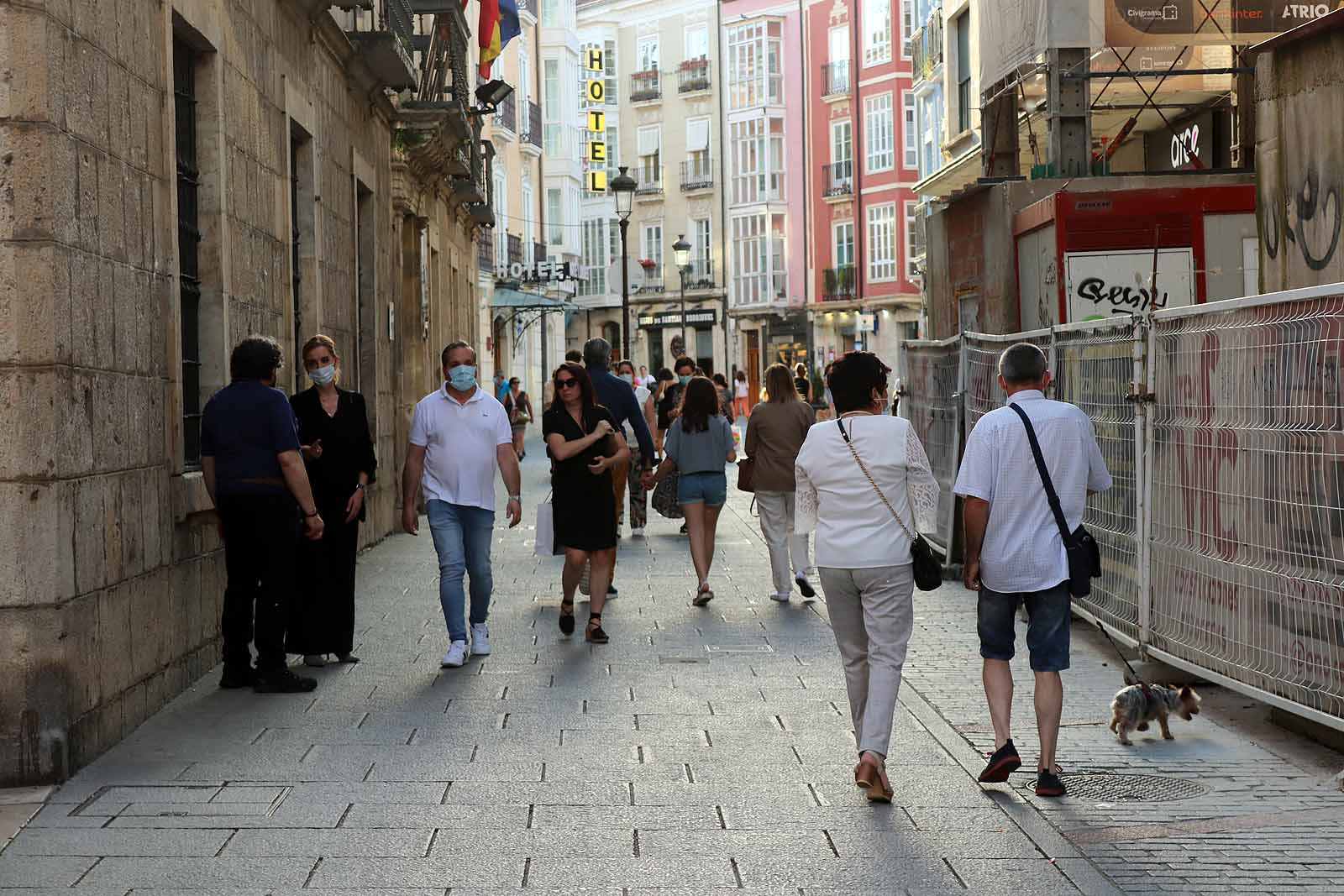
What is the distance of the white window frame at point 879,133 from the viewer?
59188 millimetres

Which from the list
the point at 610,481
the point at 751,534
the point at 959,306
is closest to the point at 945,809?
the point at 610,481

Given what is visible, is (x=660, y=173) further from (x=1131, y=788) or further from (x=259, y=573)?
(x=1131, y=788)

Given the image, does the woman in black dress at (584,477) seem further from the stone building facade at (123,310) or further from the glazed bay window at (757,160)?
Result: the glazed bay window at (757,160)

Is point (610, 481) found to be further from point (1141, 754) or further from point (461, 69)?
point (461, 69)

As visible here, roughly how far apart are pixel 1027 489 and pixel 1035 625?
52 centimetres

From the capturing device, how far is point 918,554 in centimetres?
682

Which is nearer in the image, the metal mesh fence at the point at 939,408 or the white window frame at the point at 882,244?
the metal mesh fence at the point at 939,408

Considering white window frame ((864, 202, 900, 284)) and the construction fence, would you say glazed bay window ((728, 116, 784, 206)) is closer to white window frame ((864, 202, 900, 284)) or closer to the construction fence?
white window frame ((864, 202, 900, 284))

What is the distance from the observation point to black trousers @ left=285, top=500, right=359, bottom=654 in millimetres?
9672

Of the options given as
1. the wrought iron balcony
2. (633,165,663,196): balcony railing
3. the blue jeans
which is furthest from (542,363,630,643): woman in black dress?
(633,165,663,196): balcony railing

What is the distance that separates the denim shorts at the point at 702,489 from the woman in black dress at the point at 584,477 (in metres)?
2.19

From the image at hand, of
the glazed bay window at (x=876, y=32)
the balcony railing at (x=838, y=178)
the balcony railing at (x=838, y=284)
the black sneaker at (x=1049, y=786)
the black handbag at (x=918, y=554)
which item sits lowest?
the black sneaker at (x=1049, y=786)

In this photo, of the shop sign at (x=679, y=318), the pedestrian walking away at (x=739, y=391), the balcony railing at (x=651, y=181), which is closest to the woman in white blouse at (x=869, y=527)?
the pedestrian walking away at (x=739, y=391)

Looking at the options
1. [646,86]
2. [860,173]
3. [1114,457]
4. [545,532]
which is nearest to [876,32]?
[860,173]
